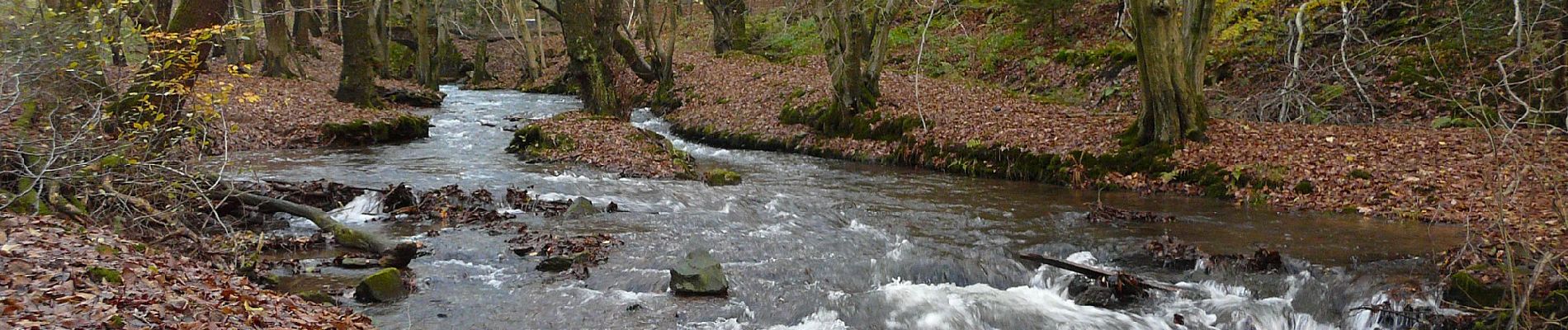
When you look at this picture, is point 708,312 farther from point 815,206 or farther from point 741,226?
point 815,206

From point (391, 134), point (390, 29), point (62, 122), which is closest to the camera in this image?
point (62, 122)

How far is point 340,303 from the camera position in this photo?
728 cm

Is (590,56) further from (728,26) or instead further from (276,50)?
(728,26)

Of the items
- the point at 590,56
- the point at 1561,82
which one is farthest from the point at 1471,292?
the point at 590,56

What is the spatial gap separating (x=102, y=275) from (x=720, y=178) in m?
9.41

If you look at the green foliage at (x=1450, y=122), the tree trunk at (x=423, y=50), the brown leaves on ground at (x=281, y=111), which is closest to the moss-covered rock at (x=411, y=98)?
the brown leaves on ground at (x=281, y=111)

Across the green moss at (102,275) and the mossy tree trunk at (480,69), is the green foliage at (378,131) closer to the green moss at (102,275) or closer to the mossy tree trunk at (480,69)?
the green moss at (102,275)

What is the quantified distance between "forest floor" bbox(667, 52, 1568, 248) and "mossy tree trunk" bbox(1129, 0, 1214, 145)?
1.17 ft

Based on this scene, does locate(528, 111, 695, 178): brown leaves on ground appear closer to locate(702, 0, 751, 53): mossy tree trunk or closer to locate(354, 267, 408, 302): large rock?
locate(354, 267, 408, 302): large rock

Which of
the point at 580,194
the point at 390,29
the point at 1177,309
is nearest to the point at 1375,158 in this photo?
the point at 1177,309

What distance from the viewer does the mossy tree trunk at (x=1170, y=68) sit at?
1366 cm

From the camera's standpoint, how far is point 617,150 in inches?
656

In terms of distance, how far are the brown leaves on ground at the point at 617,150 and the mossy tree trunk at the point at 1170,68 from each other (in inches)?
279

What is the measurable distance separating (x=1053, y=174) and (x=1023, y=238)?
4.45 metres
